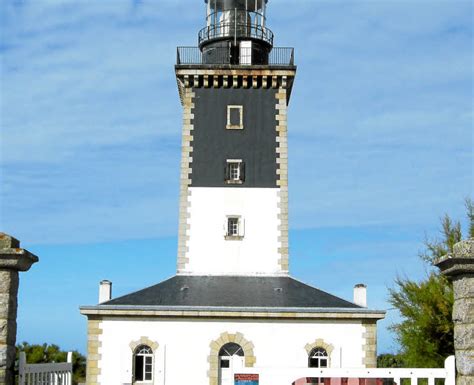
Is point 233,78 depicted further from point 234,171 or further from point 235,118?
point 234,171

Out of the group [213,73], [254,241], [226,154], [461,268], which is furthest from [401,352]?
[461,268]

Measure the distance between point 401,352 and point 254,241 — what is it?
17.6ft

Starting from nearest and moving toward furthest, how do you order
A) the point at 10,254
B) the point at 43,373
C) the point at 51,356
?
the point at 10,254 < the point at 43,373 < the point at 51,356

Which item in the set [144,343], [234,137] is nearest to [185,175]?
[234,137]

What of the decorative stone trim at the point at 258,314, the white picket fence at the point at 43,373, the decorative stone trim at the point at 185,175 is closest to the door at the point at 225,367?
the decorative stone trim at the point at 258,314

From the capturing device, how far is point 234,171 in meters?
22.7

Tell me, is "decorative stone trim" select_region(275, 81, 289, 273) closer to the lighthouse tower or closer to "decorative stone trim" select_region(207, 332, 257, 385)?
the lighthouse tower

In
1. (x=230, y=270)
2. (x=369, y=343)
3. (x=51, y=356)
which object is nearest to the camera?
(x=369, y=343)

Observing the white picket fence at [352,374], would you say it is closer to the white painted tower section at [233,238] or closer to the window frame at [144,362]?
the window frame at [144,362]

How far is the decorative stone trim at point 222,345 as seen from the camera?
1925 cm

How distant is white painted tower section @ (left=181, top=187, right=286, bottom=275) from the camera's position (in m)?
21.8

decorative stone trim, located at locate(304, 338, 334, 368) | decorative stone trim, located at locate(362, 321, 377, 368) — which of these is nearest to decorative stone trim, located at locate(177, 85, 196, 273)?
decorative stone trim, located at locate(304, 338, 334, 368)

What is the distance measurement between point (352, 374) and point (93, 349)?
13.5 metres

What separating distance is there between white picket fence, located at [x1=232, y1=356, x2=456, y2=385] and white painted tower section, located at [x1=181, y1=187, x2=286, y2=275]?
48.3 feet
